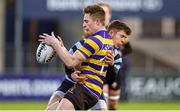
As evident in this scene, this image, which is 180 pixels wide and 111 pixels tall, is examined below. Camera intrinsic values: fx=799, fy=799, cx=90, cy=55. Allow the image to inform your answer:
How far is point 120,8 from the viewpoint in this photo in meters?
25.6

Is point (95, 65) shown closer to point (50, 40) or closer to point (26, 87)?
point (50, 40)

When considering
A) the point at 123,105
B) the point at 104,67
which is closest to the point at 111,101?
the point at 104,67

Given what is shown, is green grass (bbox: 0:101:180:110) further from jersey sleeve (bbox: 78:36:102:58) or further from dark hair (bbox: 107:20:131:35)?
jersey sleeve (bbox: 78:36:102:58)

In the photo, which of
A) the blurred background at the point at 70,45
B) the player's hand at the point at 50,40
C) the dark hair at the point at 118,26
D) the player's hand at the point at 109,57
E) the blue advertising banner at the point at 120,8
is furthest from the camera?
the blue advertising banner at the point at 120,8

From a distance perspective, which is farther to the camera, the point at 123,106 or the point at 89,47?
the point at 123,106

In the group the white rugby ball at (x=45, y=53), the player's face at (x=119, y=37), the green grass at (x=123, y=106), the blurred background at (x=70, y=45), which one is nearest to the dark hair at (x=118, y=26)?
the player's face at (x=119, y=37)

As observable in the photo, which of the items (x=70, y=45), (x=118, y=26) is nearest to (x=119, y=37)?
(x=118, y=26)

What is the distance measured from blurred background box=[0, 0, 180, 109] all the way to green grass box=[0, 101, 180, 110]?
248 mm

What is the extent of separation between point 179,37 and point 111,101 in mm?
19508

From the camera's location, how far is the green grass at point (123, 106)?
20531mm

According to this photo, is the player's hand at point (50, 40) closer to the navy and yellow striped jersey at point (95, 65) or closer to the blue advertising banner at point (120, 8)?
the navy and yellow striped jersey at point (95, 65)

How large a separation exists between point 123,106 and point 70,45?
675 cm

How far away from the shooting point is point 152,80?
23.5 metres

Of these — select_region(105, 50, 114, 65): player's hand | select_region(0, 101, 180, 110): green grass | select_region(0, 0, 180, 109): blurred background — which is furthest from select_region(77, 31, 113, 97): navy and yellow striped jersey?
select_region(0, 101, 180, 110): green grass
